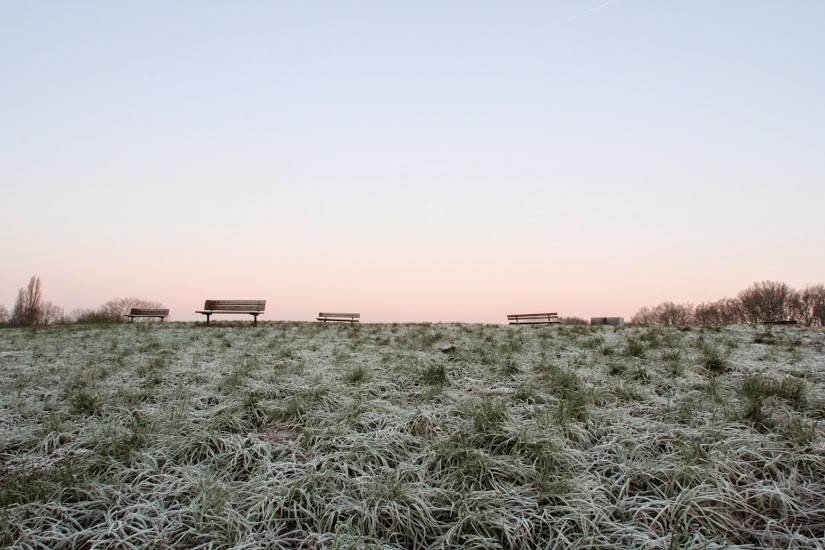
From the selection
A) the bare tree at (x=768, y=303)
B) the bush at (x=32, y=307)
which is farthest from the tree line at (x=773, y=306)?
the bush at (x=32, y=307)

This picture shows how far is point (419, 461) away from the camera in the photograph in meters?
3.34

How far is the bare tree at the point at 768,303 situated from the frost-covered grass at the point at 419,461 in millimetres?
38791

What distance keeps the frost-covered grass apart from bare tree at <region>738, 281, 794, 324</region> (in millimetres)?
38791

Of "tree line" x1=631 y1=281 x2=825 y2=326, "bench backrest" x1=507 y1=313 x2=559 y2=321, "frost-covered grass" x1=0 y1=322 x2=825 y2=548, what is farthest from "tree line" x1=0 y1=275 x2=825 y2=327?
"frost-covered grass" x1=0 y1=322 x2=825 y2=548

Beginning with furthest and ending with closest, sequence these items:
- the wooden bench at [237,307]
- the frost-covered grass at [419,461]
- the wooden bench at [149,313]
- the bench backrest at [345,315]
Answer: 1. the wooden bench at [149,313]
2. the bench backrest at [345,315]
3. the wooden bench at [237,307]
4. the frost-covered grass at [419,461]

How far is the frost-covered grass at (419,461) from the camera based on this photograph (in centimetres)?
266

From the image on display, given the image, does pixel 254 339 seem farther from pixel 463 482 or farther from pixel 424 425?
pixel 463 482

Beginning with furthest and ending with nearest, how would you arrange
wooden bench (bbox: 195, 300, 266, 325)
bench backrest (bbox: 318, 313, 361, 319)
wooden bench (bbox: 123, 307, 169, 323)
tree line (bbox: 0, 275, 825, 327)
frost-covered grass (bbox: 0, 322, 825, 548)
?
1. tree line (bbox: 0, 275, 825, 327)
2. wooden bench (bbox: 123, 307, 169, 323)
3. bench backrest (bbox: 318, 313, 361, 319)
4. wooden bench (bbox: 195, 300, 266, 325)
5. frost-covered grass (bbox: 0, 322, 825, 548)

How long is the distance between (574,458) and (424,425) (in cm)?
120

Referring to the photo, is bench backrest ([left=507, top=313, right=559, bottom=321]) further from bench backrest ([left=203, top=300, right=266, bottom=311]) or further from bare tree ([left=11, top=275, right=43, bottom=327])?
bare tree ([left=11, top=275, right=43, bottom=327])

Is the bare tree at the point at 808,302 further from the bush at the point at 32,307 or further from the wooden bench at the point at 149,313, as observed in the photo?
the bush at the point at 32,307

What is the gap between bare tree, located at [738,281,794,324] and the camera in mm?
36406

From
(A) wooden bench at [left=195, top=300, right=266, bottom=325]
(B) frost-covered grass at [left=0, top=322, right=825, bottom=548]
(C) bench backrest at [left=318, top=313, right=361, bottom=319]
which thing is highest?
(A) wooden bench at [left=195, top=300, right=266, bottom=325]

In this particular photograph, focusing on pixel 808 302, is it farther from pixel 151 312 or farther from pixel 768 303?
pixel 151 312
